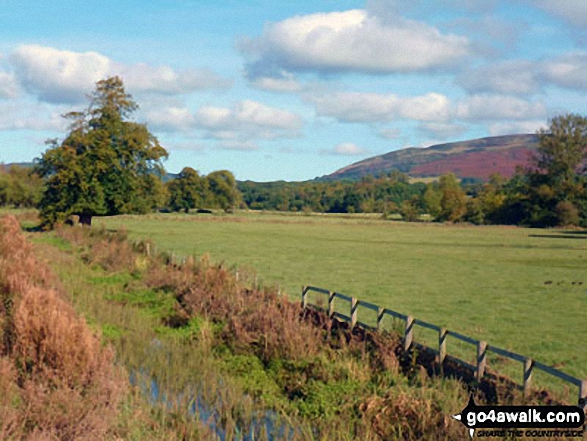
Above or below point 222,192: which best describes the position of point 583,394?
below

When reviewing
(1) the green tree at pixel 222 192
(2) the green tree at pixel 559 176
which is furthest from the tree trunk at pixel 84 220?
(1) the green tree at pixel 222 192

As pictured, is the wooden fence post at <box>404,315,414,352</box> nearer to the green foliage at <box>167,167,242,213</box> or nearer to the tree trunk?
the tree trunk

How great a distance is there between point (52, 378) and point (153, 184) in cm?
4748

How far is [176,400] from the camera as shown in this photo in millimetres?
11789

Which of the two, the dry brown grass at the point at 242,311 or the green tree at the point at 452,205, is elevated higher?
the green tree at the point at 452,205

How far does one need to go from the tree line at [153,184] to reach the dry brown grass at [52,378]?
41.1m

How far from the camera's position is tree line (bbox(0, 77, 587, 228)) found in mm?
54656

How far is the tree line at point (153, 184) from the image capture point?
5466cm

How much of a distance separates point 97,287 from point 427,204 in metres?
144

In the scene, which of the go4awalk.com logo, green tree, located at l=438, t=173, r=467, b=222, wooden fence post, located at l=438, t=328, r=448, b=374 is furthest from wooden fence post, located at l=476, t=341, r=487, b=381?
green tree, located at l=438, t=173, r=467, b=222

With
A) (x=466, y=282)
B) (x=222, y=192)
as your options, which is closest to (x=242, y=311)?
(x=466, y=282)

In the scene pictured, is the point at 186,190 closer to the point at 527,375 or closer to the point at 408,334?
the point at 408,334

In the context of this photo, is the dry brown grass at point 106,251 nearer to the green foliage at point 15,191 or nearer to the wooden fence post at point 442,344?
the wooden fence post at point 442,344

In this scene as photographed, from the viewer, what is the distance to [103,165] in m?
53.9
